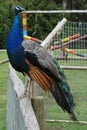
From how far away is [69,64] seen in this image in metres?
12.0

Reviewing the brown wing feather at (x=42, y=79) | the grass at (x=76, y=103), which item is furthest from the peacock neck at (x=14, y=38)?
the grass at (x=76, y=103)

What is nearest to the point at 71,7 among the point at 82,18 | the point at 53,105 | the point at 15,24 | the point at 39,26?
the point at 82,18

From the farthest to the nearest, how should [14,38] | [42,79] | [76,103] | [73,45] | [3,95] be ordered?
[73,45], [3,95], [76,103], [14,38], [42,79]

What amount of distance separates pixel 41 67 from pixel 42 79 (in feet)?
0.39

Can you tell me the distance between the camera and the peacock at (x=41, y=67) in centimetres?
482

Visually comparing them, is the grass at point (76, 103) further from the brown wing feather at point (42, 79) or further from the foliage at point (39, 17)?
the foliage at point (39, 17)

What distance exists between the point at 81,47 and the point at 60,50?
1418mm

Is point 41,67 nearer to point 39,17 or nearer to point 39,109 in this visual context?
point 39,109

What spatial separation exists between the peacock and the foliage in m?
11.7

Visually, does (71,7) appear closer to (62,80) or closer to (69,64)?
(69,64)

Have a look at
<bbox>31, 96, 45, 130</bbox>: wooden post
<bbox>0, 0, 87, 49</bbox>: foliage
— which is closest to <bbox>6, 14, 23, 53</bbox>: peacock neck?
<bbox>31, 96, 45, 130</bbox>: wooden post

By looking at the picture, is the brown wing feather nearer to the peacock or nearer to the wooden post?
the peacock

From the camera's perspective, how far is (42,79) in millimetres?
4832

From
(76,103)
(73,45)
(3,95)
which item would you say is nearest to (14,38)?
(76,103)
